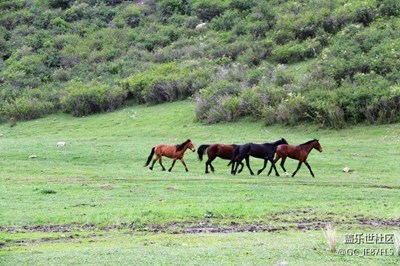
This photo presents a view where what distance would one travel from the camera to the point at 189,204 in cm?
1853

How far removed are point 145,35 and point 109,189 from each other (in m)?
50.0

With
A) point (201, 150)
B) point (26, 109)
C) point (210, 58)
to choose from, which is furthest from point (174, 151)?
point (210, 58)

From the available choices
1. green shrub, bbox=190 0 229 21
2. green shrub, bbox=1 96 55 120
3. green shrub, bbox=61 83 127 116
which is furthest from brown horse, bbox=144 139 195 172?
green shrub, bbox=190 0 229 21

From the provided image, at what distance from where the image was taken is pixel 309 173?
27344 mm

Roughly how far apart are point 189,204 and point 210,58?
140 ft

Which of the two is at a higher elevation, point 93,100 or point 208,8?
point 208,8

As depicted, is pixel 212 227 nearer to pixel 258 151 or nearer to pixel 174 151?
pixel 258 151

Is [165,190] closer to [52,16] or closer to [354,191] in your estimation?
[354,191]

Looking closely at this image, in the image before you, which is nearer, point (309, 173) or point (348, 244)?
point (348, 244)

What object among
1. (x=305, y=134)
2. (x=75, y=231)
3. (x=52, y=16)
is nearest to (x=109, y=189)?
(x=75, y=231)

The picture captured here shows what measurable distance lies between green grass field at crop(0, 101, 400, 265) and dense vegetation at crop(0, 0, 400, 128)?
499cm

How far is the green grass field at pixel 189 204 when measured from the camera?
12.3 m

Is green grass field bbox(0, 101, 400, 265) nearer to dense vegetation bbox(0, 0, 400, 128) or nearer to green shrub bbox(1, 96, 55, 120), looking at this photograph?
dense vegetation bbox(0, 0, 400, 128)

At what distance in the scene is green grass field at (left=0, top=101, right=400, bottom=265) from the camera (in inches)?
485
